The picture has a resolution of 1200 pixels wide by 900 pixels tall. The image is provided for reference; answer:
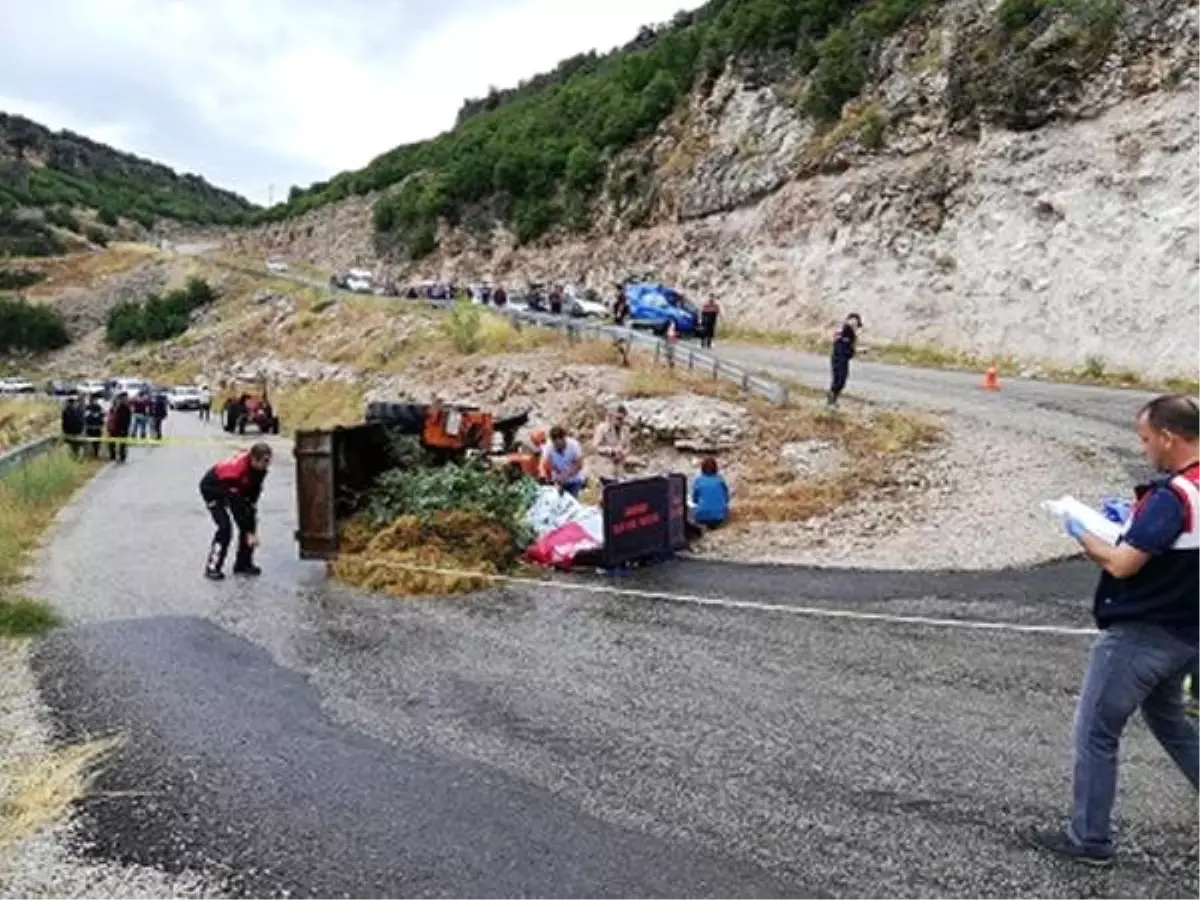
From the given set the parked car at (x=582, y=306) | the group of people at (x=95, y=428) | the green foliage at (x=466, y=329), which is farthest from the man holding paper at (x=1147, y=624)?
the parked car at (x=582, y=306)

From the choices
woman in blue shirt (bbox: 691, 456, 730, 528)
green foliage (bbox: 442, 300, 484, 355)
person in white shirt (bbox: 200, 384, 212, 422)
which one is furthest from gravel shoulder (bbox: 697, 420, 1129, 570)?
person in white shirt (bbox: 200, 384, 212, 422)

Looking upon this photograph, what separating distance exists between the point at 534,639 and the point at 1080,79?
27.1 meters

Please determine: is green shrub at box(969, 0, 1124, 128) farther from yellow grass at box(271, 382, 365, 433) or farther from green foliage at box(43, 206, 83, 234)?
green foliage at box(43, 206, 83, 234)

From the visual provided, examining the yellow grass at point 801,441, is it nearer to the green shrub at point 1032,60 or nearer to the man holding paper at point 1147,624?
the man holding paper at point 1147,624

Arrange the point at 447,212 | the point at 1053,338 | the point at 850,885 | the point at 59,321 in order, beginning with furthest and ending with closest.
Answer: the point at 59,321
the point at 447,212
the point at 1053,338
the point at 850,885

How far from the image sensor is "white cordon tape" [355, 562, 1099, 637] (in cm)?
963

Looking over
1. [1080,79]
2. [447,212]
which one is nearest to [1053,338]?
[1080,79]

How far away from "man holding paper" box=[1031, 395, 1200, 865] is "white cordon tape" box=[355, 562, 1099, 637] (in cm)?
449

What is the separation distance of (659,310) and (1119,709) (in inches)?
1232

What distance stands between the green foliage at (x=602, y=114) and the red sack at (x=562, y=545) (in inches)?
1227

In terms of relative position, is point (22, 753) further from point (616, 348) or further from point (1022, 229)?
point (1022, 229)

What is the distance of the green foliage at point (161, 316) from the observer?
76.3 m

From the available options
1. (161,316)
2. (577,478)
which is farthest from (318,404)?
(161,316)

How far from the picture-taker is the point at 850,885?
498cm
